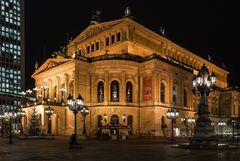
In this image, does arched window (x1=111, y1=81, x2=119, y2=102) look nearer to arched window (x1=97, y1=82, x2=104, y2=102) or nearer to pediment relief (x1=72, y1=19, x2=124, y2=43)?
arched window (x1=97, y1=82, x2=104, y2=102)

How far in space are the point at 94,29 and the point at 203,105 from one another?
60326mm

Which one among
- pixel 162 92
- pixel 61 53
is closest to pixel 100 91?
pixel 162 92

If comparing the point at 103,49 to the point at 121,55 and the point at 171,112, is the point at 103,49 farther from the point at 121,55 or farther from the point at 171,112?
the point at 171,112

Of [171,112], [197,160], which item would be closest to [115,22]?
[171,112]

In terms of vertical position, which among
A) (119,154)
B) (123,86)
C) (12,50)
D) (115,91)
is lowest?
(119,154)

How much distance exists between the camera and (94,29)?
91625 millimetres

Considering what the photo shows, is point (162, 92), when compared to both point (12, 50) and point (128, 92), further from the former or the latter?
point (12, 50)

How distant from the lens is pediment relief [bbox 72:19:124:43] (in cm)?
8603

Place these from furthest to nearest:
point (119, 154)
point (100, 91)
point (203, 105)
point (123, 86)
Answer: point (100, 91) < point (123, 86) < point (203, 105) < point (119, 154)

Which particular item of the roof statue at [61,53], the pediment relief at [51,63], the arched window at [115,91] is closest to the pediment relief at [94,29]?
the roof statue at [61,53]

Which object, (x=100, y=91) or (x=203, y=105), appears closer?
(x=203, y=105)

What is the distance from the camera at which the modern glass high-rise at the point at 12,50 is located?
162000mm

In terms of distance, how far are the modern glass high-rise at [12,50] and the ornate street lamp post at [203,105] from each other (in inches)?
5166

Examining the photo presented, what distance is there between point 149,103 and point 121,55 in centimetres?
1183
